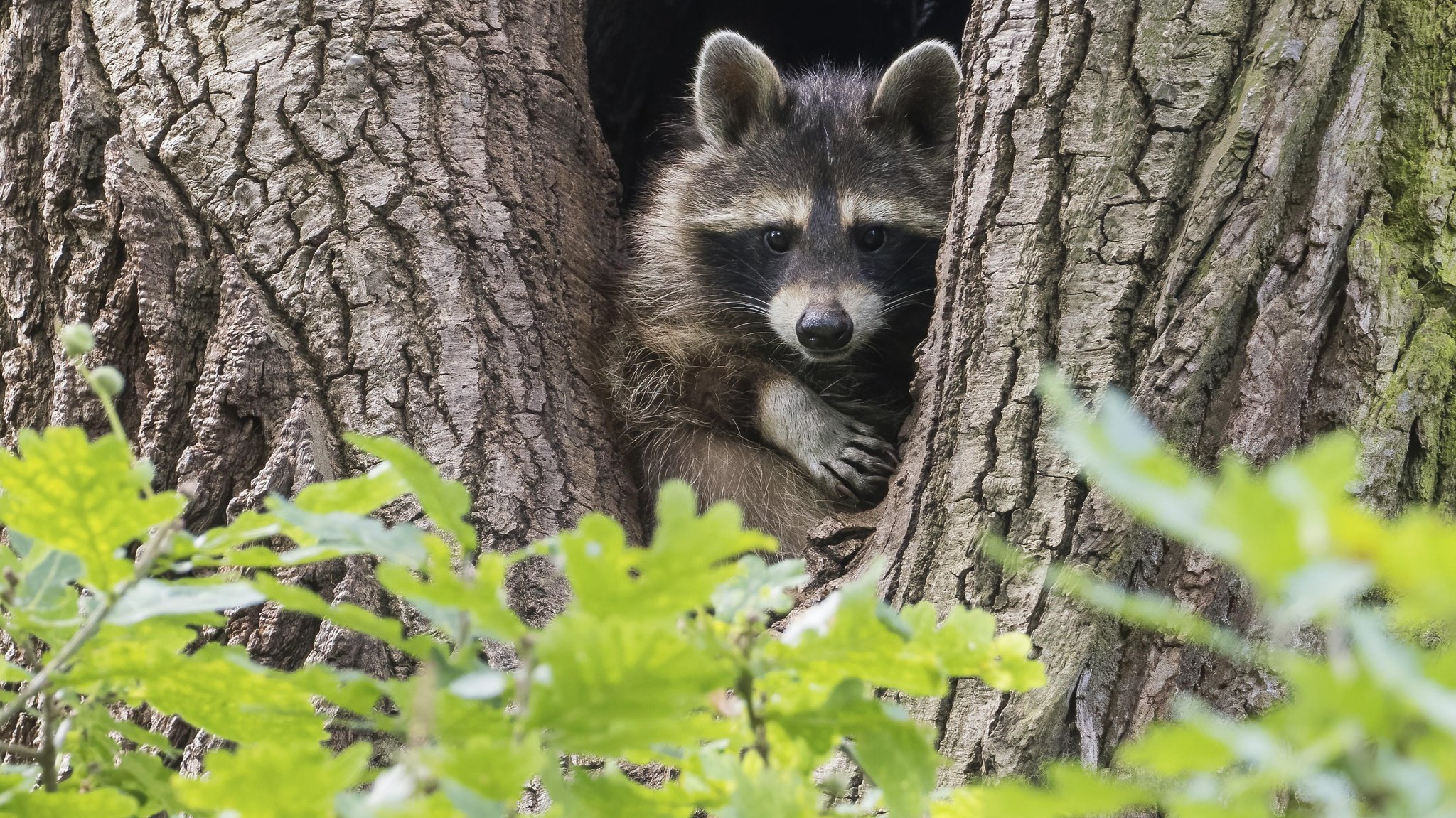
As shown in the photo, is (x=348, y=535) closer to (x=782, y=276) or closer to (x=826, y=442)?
(x=826, y=442)

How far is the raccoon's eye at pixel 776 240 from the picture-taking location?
358cm

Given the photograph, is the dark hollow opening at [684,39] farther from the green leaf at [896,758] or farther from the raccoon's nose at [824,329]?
the green leaf at [896,758]

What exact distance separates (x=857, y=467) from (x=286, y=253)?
142cm

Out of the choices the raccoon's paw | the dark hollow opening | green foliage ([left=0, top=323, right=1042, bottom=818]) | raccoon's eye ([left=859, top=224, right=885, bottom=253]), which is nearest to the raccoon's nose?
the raccoon's paw

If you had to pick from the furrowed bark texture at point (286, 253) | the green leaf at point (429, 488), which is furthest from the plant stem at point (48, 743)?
the furrowed bark texture at point (286, 253)

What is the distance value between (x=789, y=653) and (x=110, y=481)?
0.50m

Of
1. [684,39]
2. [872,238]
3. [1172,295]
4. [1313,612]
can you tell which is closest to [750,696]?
[1313,612]

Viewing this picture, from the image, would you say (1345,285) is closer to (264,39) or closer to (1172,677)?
(1172,677)

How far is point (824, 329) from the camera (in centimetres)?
319

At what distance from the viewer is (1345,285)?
6.10ft

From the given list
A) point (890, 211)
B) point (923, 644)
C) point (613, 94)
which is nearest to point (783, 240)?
point (890, 211)

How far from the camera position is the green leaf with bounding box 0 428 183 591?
87 cm

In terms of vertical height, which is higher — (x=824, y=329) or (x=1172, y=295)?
(x=1172, y=295)

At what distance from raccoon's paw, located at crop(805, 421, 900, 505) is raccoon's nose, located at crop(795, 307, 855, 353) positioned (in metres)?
0.26
